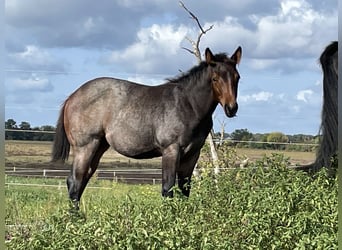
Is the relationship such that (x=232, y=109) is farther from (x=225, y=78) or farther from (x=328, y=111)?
(x=328, y=111)

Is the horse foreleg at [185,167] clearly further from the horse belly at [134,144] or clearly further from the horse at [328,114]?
the horse at [328,114]

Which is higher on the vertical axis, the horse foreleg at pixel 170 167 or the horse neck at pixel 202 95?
the horse neck at pixel 202 95

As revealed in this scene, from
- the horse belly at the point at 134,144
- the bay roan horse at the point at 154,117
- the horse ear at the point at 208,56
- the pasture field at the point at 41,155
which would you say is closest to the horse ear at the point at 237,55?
the bay roan horse at the point at 154,117

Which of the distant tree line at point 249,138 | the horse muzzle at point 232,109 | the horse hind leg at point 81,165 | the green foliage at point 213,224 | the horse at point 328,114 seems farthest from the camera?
the distant tree line at point 249,138

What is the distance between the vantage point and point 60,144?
20.0 feet

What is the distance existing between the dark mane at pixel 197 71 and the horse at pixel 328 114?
2.51 feet

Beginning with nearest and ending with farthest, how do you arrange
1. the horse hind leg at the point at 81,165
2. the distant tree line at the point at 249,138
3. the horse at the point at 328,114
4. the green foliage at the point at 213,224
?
the green foliage at the point at 213,224 → the horse at the point at 328,114 → the horse hind leg at the point at 81,165 → the distant tree line at the point at 249,138

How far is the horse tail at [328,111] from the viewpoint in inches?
179

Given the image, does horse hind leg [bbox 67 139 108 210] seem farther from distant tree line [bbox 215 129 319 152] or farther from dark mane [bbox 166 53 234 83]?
distant tree line [bbox 215 129 319 152]

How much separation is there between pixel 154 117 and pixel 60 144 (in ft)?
4.13

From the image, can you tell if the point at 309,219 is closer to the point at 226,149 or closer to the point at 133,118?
the point at 133,118

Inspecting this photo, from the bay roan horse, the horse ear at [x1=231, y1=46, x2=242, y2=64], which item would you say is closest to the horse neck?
the bay roan horse

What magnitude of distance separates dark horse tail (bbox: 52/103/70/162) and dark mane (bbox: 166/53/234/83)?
1235mm

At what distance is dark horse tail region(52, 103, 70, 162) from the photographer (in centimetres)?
607
